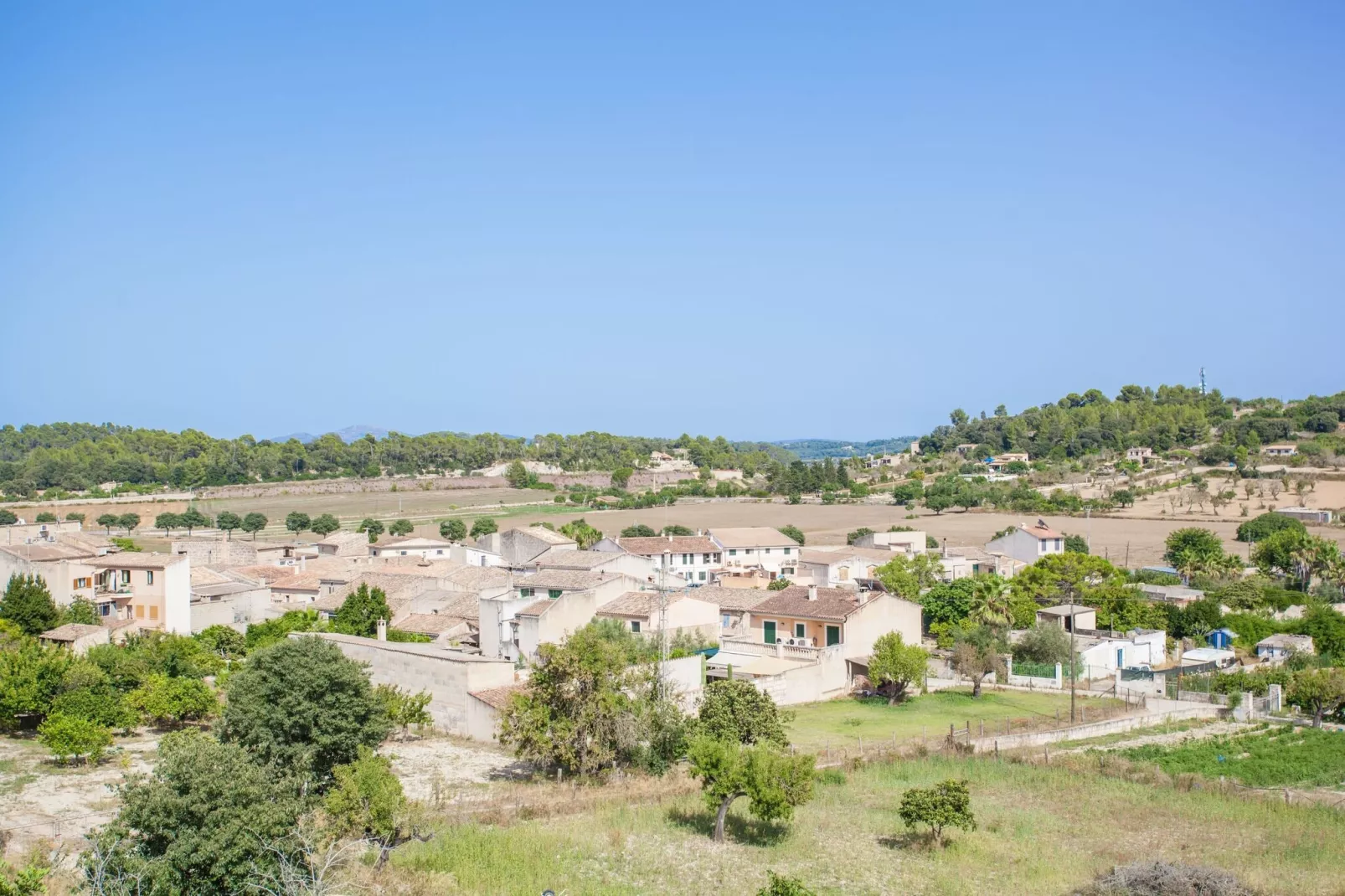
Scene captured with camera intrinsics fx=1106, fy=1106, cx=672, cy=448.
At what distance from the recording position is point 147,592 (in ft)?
150

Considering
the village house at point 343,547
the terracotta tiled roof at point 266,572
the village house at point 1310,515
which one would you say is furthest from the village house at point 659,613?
the village house at point 1310,515

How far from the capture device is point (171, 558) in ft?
154

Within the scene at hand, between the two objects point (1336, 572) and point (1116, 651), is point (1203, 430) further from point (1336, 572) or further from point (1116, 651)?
point (1116, 651)

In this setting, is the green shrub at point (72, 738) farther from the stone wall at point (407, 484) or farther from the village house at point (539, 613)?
the stone wall at point (407, 484)

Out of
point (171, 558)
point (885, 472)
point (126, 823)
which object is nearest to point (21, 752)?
point (126, 823)

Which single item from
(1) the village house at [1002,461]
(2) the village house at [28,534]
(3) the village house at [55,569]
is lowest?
(3) the village house at [55,569]

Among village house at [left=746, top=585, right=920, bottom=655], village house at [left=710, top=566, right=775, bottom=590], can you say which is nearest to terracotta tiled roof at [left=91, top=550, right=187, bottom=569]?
village house at [left=710, top=566, right=775, bottom=590]

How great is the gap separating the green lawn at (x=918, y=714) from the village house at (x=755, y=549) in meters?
29.4

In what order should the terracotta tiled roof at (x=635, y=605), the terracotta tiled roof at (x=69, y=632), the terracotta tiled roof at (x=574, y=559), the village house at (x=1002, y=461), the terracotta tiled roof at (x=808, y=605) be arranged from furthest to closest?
1. the village house at (x=1002, y=461)
2. the terracotta tiled roof at (x=574, y=559)
3. the terracotta tiled roof at (x=635, y=605)
4. the terracotta tiled roof at (x=808, y=605)
5. the terracotta tiled roof at (x=69, y=632)

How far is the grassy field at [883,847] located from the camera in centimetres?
1948

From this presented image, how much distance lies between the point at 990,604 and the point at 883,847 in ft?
86.8

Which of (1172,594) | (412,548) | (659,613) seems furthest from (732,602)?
(412,548)

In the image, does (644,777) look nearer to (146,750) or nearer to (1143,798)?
(1143,798)

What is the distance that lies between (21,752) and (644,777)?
16633 millimetres
